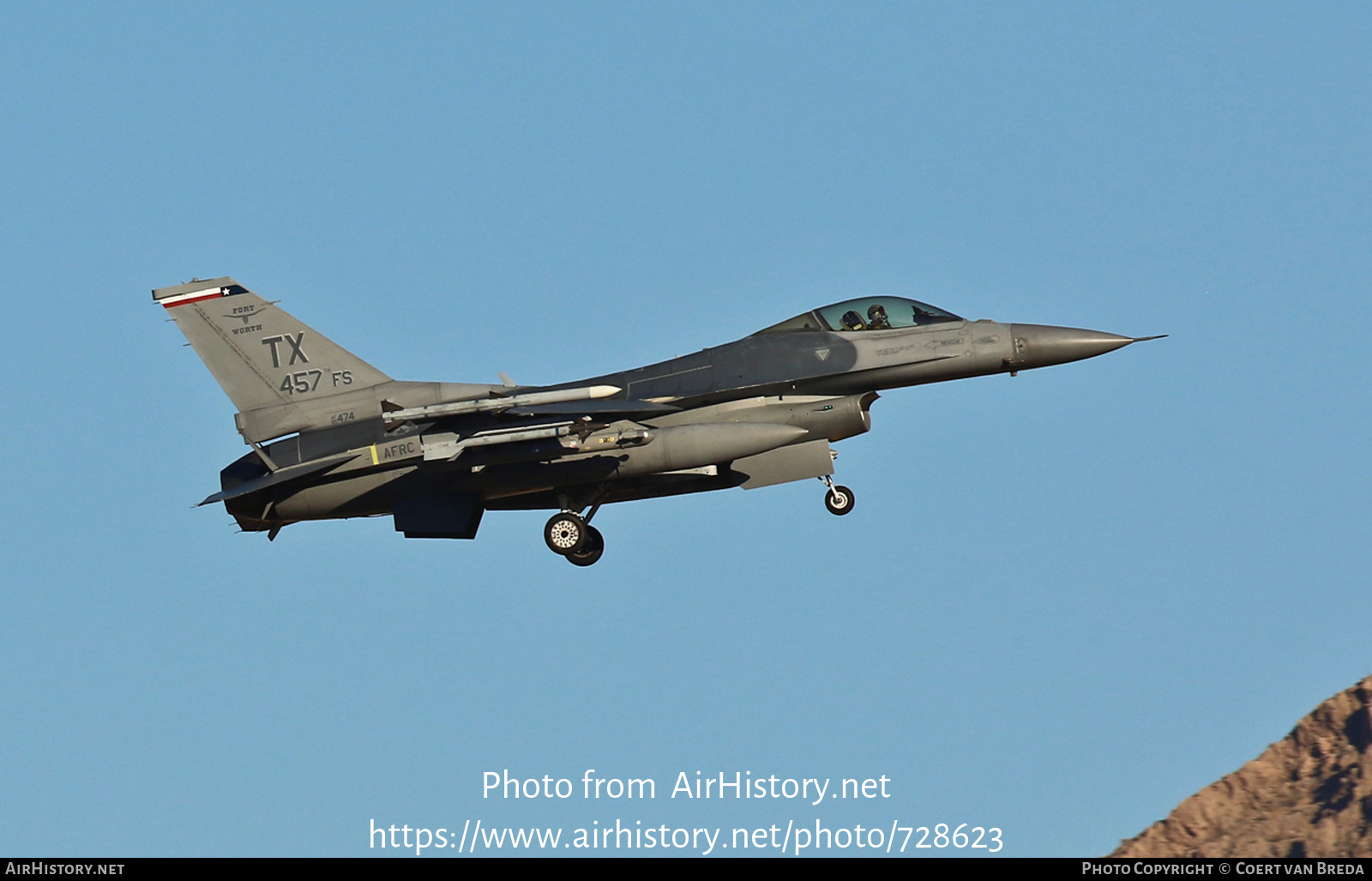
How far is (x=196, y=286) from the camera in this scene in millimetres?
23266

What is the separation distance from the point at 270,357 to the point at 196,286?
1.53 metres

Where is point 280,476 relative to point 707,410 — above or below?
below

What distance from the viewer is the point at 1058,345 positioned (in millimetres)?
21875

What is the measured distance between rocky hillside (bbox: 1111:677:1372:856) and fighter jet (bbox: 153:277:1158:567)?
7606mm

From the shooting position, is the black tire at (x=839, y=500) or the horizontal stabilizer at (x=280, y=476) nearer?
the horizontal stabilizer at (x=280, y=476)

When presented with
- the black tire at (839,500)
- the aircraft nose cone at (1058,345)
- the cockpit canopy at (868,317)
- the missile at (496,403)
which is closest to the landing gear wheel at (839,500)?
the black tire at (839,500)

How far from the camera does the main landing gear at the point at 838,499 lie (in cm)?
2269

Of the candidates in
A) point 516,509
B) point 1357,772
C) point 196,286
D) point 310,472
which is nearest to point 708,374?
point 516,509

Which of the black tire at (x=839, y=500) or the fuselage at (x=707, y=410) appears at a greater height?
the fuselage at (x=707, y=410)

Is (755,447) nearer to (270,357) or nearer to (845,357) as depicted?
(845,357)

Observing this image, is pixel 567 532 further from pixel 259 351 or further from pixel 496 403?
pixel 259 351

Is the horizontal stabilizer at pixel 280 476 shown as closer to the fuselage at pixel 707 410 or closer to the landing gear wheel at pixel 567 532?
the fuselage at pixel 707 410

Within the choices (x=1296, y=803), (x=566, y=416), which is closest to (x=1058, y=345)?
(x=566, y=416)

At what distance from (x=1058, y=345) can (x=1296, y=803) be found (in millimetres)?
8640
